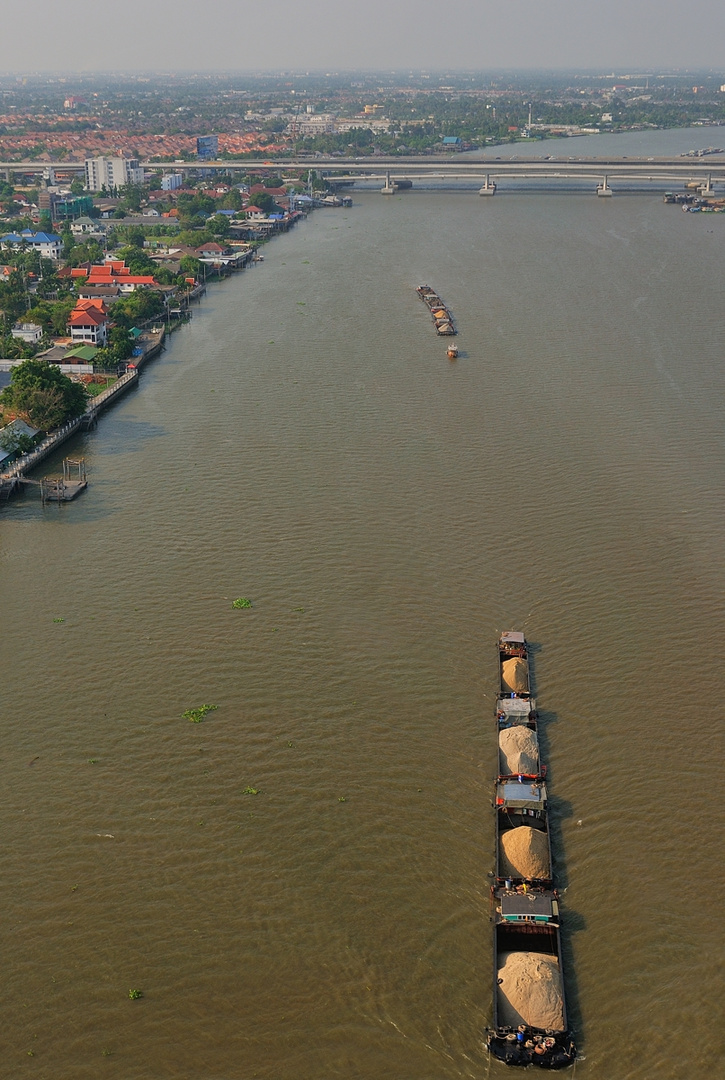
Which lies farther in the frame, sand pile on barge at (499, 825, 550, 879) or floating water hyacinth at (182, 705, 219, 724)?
floating water hyacinth at (182, 705, 219, 724)

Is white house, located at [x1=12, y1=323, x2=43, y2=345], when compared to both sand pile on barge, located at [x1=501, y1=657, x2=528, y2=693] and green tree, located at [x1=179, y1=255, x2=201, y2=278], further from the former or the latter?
sand pile on barge, located at [x1=501, y1=657, x2=528, y2=693]

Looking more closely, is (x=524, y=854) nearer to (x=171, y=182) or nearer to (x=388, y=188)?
(x=388, y=188)

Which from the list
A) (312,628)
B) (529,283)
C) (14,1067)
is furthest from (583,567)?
(529,283)

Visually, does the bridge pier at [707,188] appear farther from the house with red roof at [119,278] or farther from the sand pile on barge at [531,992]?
the sand pile on barge at [531,992]

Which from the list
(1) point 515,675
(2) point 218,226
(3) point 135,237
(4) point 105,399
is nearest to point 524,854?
(1) point 515,675

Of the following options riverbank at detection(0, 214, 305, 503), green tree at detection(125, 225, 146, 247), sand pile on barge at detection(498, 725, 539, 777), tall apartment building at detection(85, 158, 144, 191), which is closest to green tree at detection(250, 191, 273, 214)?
green tree at detection(125, 225, 146, 247)

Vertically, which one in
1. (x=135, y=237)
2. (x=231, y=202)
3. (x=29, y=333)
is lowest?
(x=29, y=333)

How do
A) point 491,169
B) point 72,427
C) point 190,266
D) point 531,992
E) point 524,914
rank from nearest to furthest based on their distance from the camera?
point 531,992, point 524,914, point 72,427, point 190,266, point 491,169

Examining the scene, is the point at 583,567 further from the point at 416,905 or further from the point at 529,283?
the point at 529,283
